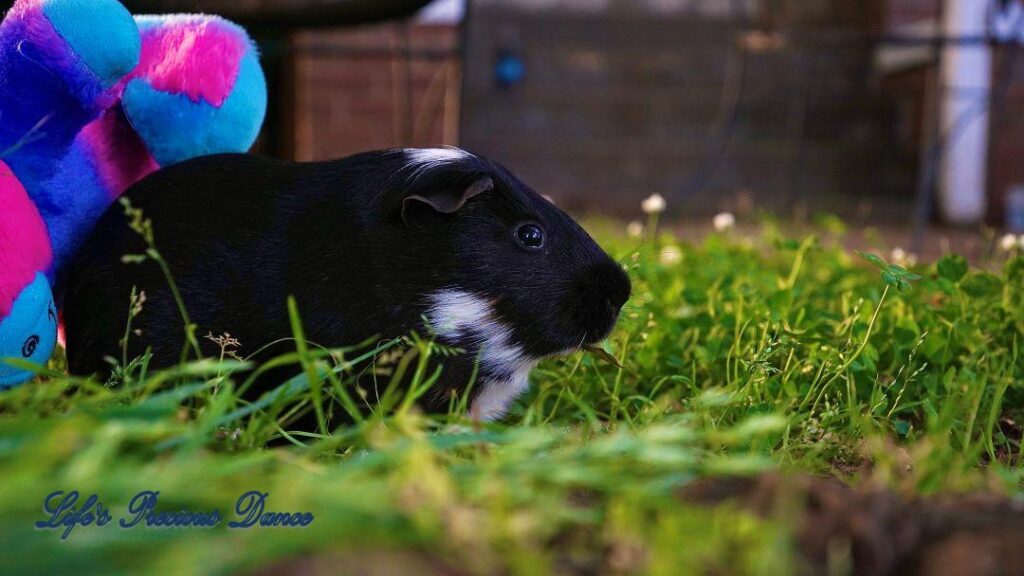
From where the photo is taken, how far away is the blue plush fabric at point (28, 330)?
159cm

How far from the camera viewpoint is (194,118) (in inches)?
79.0

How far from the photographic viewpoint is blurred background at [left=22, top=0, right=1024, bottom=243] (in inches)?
248

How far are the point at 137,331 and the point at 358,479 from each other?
0.81 m

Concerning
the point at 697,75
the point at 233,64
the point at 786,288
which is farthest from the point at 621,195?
the point at 233,64

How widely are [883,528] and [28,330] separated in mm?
1338

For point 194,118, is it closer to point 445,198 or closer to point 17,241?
point 17,241

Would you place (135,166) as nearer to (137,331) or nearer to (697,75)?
(137,331)

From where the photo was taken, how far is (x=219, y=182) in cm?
180

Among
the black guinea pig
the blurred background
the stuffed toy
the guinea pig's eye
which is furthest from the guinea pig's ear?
the blurred background

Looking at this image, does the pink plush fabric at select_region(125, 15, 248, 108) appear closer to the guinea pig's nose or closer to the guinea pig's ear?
the guinea pig's ear

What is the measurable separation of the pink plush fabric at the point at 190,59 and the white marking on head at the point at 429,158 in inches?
18.8

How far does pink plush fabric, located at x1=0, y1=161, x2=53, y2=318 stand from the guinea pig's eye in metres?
0.81

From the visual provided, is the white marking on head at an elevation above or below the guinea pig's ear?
above

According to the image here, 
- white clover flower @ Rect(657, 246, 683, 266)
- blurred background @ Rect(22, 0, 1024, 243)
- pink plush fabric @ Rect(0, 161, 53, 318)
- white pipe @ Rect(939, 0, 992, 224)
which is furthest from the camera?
white pipe @ Rect(939, 0, 992, 224)
